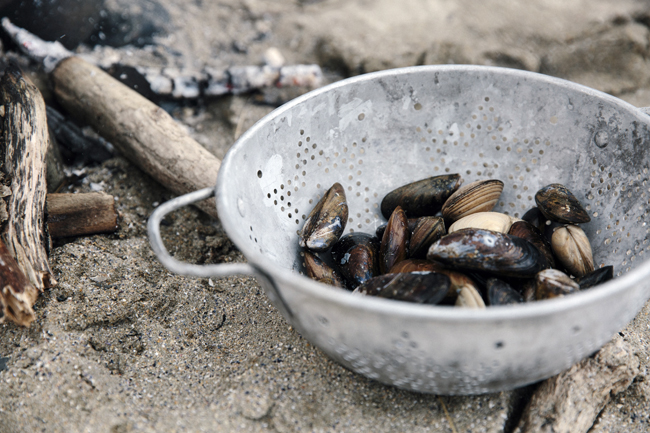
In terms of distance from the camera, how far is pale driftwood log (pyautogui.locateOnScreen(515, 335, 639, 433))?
4.48ft

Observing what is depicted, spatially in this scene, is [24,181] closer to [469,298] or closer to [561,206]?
[469,298]

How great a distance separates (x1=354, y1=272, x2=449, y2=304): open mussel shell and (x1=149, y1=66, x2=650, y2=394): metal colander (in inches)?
7.7

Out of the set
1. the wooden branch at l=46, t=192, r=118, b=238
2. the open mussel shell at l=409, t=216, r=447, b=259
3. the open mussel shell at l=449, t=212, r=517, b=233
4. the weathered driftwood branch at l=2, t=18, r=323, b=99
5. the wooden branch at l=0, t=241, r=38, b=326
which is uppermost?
the open mussel shell at l=449, t=212, r=517, b=233

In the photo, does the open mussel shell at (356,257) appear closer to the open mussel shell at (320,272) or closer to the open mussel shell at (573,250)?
the open mussel shell at (320,272)

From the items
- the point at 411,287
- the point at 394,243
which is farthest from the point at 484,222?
the point at 411,287

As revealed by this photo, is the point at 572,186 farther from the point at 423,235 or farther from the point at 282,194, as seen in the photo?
the point at 282,194

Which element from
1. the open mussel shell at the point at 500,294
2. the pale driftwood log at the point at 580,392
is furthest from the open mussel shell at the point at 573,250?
the open mussel shell at the point at 500,294

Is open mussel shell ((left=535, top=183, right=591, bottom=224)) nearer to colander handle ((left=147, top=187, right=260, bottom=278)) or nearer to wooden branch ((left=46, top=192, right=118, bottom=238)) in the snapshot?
colander handle ((left=147, top=187, right=260, bottom=278))

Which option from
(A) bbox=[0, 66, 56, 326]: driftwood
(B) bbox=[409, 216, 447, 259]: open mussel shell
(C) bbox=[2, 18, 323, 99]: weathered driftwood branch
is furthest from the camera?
(C) bbox=[2, 18, 323, 99]: weathered driftwood branch

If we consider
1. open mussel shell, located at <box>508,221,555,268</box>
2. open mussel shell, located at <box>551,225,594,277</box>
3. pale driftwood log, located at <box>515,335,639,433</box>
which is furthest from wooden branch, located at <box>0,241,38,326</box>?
open mussel shell, located at <box>551,225,594,277</box>

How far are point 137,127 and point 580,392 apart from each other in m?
2.07

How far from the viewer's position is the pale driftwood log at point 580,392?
1.37m

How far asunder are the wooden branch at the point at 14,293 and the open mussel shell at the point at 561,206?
1784 millimetres

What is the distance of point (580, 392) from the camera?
1392 millimetres
